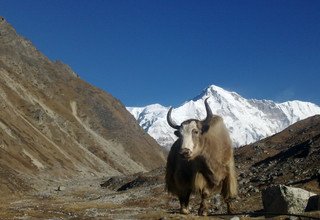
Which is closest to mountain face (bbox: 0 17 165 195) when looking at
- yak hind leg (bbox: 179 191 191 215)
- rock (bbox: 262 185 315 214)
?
rock (bbox: 262 185 315 214)

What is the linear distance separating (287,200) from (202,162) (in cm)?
536

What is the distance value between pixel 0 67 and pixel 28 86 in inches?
446

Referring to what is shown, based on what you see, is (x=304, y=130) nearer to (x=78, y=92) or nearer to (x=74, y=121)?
(x=74, y=121)

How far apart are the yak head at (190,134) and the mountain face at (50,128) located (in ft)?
150

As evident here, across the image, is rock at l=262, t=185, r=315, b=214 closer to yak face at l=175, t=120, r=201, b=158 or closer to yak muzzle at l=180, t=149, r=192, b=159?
yak face at l=175, t=120, r=201, b=158

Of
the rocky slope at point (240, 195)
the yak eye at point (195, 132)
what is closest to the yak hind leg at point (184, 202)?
the yak eye at point (195, 132)

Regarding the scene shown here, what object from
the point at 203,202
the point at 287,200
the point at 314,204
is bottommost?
the point at 314,204

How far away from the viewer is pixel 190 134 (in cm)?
1622

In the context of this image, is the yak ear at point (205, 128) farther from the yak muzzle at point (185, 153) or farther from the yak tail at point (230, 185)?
the yak tail at point (230, 185)

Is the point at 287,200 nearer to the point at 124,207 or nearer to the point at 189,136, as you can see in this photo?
→ the point at 189,136

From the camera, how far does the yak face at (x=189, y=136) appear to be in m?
15.6

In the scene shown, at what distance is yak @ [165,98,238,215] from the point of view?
640 inches

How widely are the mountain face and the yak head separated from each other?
45701 millimetres

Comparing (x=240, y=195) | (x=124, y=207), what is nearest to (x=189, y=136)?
(x=240, y=195)
